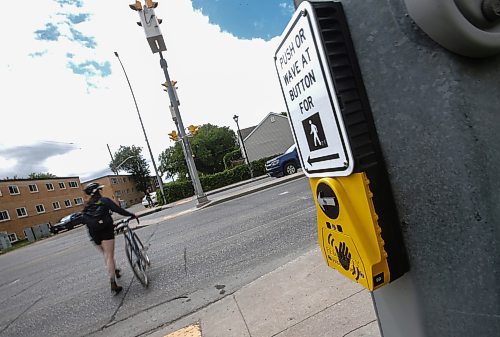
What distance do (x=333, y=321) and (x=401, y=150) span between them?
6.97ft

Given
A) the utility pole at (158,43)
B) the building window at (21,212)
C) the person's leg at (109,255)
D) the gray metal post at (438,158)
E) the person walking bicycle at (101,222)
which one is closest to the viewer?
the gray metal post at (438,158)

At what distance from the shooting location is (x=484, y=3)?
0.56 metres

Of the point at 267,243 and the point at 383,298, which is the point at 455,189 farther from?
the point at 267,243

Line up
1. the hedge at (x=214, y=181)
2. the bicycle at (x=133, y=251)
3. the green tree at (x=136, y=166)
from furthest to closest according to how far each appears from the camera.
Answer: the green tree at (x=136, y=166), the hedge at (x=214, y=181), the bicycle at (x=133, y=251)

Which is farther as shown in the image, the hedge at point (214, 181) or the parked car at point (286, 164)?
the hedge at point (214, 181)

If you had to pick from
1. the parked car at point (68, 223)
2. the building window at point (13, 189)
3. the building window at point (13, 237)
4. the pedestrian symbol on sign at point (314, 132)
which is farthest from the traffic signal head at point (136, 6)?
the building window at point (13, 189)

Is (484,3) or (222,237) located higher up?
(484,3)

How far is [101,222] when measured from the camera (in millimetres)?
4840

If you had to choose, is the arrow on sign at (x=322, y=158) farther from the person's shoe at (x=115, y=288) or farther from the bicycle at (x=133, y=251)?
the person's shoe at (x=115, y=288)

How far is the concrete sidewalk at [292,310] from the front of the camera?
237cm

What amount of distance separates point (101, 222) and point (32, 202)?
169 feet

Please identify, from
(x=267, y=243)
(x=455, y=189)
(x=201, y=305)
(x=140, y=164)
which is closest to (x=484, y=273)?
(x=455, y=189)

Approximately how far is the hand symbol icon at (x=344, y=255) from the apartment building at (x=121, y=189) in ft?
230

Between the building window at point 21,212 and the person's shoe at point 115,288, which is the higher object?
the building window at point 21,212
